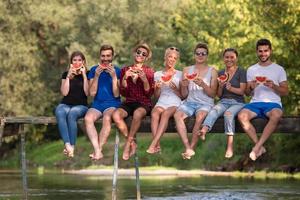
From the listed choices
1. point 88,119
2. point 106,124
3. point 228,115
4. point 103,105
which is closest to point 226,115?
point 228,115

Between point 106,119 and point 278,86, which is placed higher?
point 278,86

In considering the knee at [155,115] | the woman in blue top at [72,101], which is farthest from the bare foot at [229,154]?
the woman in blue top at [72,101]

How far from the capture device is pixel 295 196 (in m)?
21.2

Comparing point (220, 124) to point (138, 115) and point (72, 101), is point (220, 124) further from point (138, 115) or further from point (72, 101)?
point (72, 101)

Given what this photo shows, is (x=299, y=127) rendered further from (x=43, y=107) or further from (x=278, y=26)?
(x=43, y=107)

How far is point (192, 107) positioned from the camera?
13.2 meters

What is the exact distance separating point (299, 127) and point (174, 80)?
2.10m

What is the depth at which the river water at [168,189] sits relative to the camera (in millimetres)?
21688

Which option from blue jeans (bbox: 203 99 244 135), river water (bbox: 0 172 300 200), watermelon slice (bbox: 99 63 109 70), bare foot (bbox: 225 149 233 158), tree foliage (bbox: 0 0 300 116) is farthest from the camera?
tree foliage (bbox: 0 0 300 116)

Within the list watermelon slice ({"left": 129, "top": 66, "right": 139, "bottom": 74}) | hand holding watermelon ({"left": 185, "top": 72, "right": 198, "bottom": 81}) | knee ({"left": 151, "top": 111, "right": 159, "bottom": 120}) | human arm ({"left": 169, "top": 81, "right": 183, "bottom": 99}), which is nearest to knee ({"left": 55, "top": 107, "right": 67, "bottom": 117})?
watermelon slice ({"left": 129, "top": 66, "right": 139, "bottom": 74})

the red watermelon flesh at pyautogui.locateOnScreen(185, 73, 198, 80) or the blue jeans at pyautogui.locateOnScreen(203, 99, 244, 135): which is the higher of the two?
the red watermelon flesh at pyautogui.locateOnScreen(185, 73, 198, 80)

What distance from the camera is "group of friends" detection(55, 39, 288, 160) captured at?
12.8 m

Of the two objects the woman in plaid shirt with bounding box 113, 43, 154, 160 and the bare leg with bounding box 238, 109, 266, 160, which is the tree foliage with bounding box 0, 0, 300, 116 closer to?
the woman in plaid shirt with bounding box 113, 43, 154, 160

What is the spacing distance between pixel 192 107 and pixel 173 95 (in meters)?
0.41
